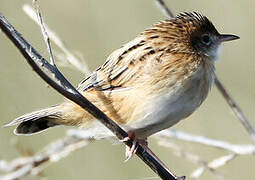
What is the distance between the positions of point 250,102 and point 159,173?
3.41 m

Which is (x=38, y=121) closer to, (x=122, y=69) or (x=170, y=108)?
(x=122, y=69)

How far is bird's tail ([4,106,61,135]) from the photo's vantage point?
399cm

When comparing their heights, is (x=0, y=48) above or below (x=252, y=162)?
above

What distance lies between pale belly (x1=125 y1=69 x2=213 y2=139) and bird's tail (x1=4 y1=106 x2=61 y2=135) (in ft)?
1.93

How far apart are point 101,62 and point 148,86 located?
10.0ft

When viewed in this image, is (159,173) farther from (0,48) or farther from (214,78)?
(0,48)

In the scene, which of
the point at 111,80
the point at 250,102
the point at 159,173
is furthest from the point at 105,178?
the point at 159,173

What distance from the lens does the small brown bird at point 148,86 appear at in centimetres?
370

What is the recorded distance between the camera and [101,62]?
672cm

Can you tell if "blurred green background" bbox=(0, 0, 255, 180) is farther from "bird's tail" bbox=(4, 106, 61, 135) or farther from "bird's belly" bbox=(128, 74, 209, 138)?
"bird's belly" bbox=(128, 74, 209, 138)

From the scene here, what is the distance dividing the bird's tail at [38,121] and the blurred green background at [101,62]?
1.76 meters

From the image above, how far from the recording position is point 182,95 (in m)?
3.70

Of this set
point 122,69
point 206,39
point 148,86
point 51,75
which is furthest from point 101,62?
point 51,75

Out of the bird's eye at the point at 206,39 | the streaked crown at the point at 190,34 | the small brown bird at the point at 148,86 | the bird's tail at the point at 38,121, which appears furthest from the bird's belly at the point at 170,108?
the bird's tail at the point at 38,121
